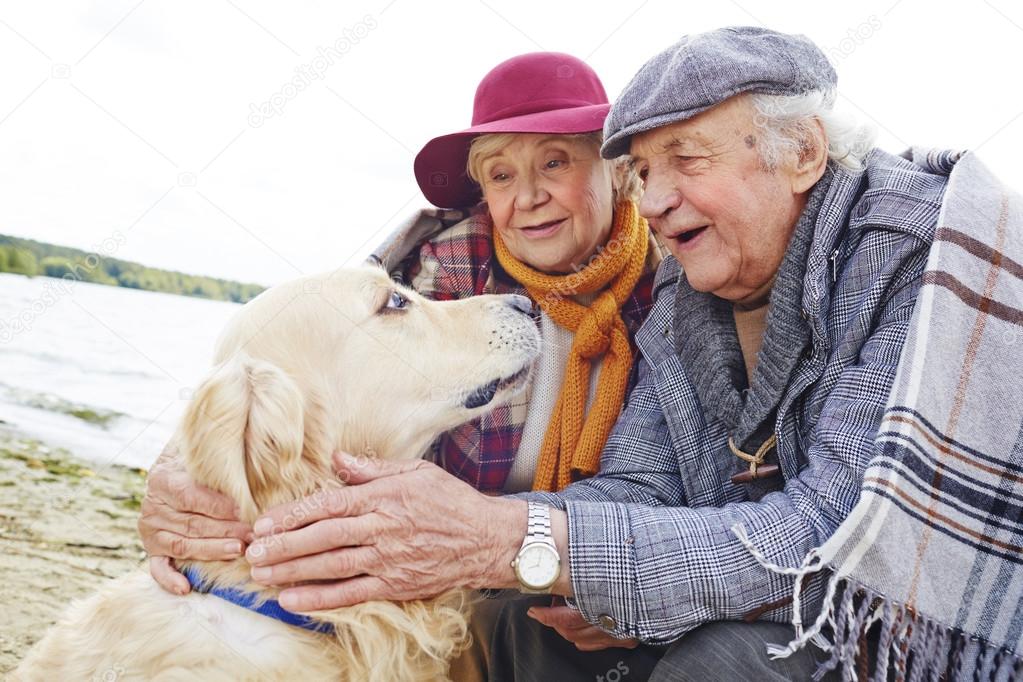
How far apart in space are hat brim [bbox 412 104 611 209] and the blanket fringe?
41.9 inches

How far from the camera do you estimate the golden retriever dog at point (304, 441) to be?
1.34 metres

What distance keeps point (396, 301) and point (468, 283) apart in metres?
0.38

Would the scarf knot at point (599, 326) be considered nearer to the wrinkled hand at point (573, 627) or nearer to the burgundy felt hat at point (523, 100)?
the burgundy felt hat at point (523, 100)

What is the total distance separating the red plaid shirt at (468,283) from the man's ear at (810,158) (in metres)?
0.63

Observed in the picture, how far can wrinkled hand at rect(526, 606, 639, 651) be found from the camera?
1.55 m

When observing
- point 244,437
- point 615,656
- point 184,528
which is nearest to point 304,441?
point 244,437

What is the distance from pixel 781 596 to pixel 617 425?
703mm

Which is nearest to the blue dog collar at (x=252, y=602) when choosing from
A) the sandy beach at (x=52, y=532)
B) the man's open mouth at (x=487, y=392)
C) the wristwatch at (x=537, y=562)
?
the wristwatch at (x=537, y=562)

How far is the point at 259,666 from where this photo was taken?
4.31 feet

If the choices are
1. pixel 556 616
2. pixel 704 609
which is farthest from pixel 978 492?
pixel 556 616

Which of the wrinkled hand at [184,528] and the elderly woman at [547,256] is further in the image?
the elderly woman at [547,256]

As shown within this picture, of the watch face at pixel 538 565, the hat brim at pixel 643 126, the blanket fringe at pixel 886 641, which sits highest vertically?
the hat brim at pixel 643 126

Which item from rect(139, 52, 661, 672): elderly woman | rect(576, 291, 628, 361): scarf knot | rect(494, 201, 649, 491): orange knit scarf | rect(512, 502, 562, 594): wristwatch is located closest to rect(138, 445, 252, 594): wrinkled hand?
rect(512, 502, 562, 594): wristwatch

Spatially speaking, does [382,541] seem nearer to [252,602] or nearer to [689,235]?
[252,602]
